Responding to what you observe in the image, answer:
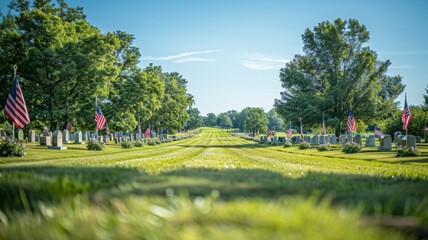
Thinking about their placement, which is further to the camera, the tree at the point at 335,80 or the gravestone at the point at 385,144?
the tree at the point at 335,80

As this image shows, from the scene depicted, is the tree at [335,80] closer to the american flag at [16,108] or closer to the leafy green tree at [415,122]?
the leafy green tree at [415,122]

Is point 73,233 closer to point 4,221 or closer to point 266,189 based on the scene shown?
point 4,221

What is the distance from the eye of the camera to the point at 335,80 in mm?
47062

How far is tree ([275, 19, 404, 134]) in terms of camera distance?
4394 centimetres

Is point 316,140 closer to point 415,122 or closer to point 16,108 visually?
point 415,122

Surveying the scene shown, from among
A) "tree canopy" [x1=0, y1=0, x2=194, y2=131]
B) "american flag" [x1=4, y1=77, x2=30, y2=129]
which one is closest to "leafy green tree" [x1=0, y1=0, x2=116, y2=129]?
"tree canopy" [x1=0, y1=0, x2=194, y2=131]

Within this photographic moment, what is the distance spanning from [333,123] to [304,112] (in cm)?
422

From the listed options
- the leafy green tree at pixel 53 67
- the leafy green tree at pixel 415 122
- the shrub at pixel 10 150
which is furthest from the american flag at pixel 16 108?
the leafy green tree at pixel 415 122

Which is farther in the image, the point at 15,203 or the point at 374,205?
the point at 15,203

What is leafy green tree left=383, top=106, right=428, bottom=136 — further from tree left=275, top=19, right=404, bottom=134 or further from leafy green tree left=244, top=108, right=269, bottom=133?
leafy green tree left=244, top=108, right=269, bottom=133

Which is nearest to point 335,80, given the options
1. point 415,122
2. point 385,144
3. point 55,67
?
point 415,122

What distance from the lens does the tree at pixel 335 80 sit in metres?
43.9

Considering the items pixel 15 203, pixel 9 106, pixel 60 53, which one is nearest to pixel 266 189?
pixel 15 203

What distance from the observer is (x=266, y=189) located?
2.58 m
